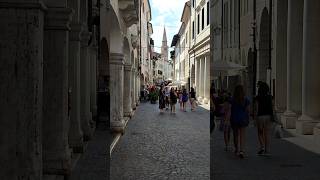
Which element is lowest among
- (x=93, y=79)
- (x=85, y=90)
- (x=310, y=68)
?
(x=85, y=90)

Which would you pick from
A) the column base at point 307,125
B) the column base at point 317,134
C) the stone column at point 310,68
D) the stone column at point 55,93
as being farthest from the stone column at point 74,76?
the stone column at point 310,68

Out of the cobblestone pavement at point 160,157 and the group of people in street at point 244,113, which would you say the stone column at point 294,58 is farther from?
the group of people in street at point 244,113

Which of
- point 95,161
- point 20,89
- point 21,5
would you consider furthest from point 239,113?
point 21,5

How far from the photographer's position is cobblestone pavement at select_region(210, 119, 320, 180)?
30.0 feet

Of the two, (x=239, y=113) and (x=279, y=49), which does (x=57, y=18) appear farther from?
(x=279, y=49)

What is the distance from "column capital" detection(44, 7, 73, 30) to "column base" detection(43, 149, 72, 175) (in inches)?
75.3

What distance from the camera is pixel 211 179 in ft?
29.1

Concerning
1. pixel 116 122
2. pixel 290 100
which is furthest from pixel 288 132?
pixel 116 122

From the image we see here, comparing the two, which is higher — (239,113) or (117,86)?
(117,86)

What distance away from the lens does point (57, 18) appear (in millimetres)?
8367

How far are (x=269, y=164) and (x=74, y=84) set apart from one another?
4.03 m

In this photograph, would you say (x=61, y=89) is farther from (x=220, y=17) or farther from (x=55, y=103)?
(x=220, y=17)

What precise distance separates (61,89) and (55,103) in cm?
23

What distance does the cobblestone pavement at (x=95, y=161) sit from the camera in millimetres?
9006
